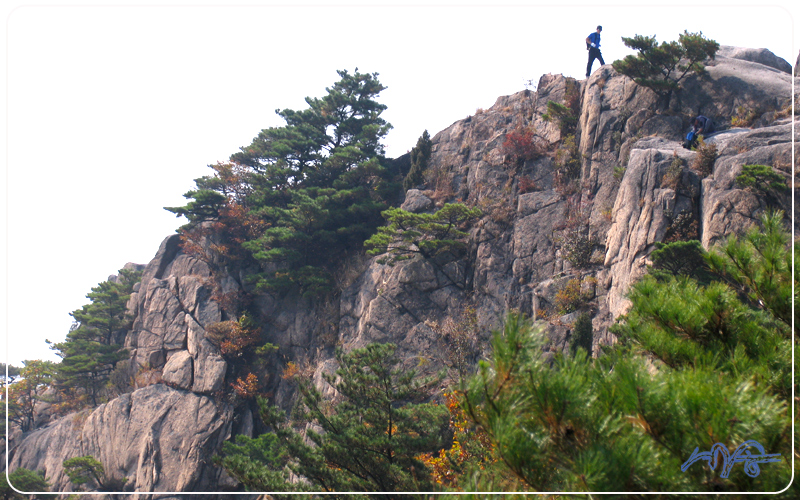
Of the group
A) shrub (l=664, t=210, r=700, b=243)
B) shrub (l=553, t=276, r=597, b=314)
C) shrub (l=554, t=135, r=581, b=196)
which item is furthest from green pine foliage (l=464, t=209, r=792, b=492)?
shrub (l=554, t=135, r=581, b=196)

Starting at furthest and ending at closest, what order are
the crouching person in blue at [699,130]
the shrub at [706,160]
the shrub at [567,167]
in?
the shrub at [567,167], the crouching person in blue at [699,130], the shrub at [706,160]

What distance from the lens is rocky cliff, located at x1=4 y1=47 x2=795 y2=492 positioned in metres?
12.5

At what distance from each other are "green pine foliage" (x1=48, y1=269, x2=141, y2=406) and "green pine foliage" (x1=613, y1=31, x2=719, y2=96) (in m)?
24.4

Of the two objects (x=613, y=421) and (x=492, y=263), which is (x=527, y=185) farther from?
(x=613, y=421)

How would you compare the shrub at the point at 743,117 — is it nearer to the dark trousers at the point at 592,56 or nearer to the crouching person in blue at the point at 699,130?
the crouching person in blue at the point at 699,130

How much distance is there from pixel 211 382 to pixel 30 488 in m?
7.28

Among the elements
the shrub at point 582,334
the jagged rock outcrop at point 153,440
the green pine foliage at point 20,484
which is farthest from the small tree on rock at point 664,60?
the green pine foliage at point 20,484

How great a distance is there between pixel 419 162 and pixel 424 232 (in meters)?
4.30

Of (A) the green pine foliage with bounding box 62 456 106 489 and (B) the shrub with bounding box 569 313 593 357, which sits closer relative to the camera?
(B) the shrub with bounding box 569 313 593 357

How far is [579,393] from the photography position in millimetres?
2717

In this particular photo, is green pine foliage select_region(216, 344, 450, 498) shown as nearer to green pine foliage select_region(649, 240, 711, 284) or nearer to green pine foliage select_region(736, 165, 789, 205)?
green pine foliage select_region(649, 240, 711, 284)

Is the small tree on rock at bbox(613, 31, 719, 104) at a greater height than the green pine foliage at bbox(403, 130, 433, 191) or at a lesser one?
greater

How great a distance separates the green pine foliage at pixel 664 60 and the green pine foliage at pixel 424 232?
22.1 ft

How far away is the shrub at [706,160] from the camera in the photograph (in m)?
12.0
